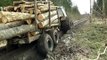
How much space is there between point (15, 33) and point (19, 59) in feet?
4.58

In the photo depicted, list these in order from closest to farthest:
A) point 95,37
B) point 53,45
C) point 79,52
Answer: point 79,52 < point 53,45 < point 95,37

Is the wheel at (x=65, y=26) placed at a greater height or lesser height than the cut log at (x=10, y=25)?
lesser

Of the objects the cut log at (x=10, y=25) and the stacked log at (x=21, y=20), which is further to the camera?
the stacked log at (x=21, y=20)

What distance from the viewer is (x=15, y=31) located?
10.6 meters

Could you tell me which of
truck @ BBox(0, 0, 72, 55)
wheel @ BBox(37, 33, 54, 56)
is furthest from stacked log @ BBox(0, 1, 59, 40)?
wheel @ BBox(37, 33, 54, 56)

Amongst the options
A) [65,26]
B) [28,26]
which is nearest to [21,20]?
[28,26]

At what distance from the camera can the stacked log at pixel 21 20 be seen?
10047 millimetres

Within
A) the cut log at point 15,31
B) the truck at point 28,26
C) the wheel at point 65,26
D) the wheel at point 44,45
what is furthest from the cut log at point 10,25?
the wheel at point 65,26

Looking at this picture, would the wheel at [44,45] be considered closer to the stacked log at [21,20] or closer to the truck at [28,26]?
the truck at [28,26]

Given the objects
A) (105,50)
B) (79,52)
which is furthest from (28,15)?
(105,50)

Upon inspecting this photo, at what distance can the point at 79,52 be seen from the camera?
40.9ft

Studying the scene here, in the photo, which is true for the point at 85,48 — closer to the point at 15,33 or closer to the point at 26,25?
the point at 26,25

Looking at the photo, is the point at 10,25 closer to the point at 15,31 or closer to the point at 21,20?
the point at 15,31

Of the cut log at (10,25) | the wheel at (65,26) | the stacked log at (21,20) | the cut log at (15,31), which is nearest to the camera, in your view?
the cut log at (15,31)
